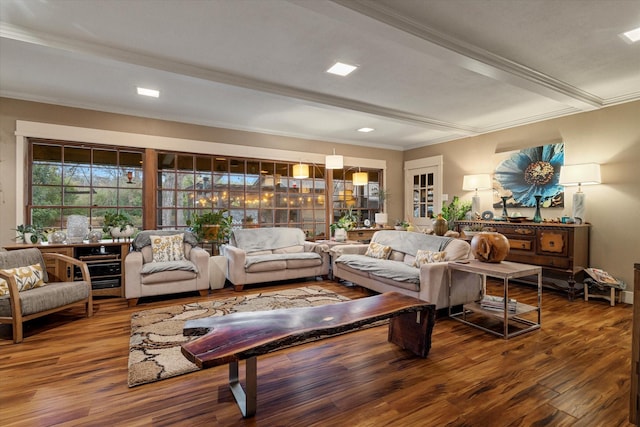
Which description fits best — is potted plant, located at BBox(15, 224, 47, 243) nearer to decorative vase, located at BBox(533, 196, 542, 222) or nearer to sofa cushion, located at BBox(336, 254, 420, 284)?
sofa cushion, located at BBox(336, 254, 420, 284)

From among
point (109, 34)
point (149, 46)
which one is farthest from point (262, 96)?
point (109, 34)

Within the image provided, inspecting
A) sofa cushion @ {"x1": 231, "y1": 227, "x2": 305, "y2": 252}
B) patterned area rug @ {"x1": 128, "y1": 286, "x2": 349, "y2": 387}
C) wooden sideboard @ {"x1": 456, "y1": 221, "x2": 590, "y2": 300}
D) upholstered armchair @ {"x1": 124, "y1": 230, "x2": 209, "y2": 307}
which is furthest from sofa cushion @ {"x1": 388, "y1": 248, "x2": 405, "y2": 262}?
upholstered armchair @ {"x1": 124, "y1": 230, "x2": 209, "y2": 307}

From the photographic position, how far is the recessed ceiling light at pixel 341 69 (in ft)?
10.8

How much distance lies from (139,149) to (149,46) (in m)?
2.35

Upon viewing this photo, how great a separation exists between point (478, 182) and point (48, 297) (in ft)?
19.6

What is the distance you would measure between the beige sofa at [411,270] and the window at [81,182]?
10.7 feet

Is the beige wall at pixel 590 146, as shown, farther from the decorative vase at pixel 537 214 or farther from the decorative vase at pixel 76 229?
the decorative vase at pixel 76 229

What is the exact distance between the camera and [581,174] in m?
4.15

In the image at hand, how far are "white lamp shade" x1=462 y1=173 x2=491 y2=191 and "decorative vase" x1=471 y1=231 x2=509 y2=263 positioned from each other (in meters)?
2.55

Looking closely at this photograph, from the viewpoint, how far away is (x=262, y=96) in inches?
160

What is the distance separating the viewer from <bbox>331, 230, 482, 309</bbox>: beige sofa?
333 centimetres

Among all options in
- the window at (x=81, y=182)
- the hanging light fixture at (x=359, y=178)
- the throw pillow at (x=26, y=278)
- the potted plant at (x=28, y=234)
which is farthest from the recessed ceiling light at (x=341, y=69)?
the potted plant at (x=28, y=234)

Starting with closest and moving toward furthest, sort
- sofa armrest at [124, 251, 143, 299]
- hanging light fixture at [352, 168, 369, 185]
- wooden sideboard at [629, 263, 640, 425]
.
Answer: wooden sideboard at [629, 263, 640, 425] < sofa armrest at [124, 251, 143, 299] < hanging light fixture at [352, 168, 369, 185]

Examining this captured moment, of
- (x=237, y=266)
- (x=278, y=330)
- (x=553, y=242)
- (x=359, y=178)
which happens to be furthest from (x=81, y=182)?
(x=553, y=242)
